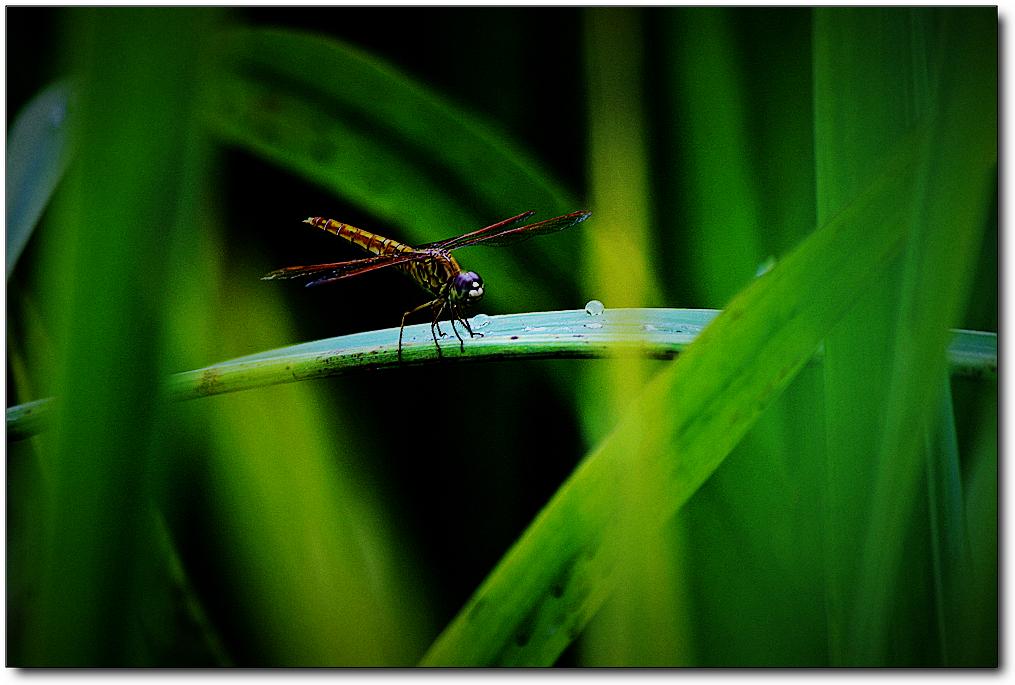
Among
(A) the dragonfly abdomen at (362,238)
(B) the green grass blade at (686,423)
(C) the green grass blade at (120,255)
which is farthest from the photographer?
(A) the dragonfly abdomen at (362,238)

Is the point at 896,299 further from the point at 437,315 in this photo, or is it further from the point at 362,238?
the point at 362,238

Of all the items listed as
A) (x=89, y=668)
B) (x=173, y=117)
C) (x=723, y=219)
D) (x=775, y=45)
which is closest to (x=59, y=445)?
(x=173, y=117)

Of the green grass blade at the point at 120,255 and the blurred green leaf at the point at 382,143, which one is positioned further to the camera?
the blurred green leaf at the point at 382,143

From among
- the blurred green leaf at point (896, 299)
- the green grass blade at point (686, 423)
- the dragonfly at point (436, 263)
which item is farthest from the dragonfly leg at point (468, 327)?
the blurred green leaf at point (896, 299)

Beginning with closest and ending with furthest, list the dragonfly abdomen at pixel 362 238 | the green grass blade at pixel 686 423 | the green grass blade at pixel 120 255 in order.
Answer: the green grass blade at pixel 120 255, the green grass blade at pixel 686 423, the dragonfly abdomen at pixel 362 238

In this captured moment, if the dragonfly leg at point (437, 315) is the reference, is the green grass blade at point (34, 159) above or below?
above

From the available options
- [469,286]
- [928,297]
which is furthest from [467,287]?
[928,297]

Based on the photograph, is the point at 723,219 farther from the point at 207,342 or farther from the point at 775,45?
the point at 207,342

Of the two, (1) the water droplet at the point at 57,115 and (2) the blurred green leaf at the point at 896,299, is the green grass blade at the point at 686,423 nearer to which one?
(2) the blurred green leaf at the point at 896,299
